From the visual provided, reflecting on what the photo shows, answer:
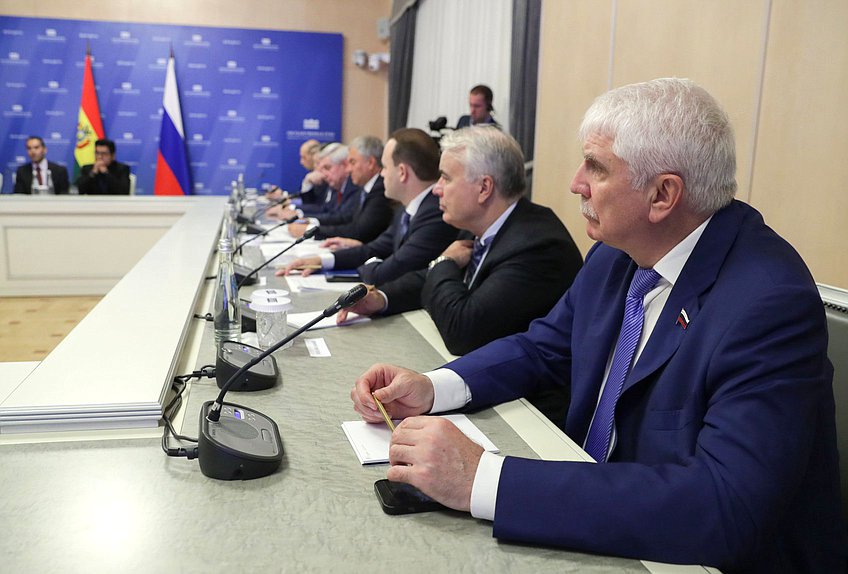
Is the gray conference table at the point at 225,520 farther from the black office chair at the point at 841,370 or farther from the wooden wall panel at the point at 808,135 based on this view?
the wooden wall panel at the point at 808,135

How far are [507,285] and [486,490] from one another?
42.0 inches

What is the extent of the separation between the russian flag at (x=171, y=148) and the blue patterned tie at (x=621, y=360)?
26.1 feet

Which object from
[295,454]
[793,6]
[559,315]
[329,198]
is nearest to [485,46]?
[329,198]

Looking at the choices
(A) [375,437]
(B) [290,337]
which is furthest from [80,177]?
(A) [375,437]

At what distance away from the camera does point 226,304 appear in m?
1.76

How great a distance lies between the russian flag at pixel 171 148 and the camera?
27.3 feet

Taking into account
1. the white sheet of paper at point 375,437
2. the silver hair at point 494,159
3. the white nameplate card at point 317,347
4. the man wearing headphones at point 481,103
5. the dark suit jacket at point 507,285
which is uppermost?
the man wearing headphones at point 481,103

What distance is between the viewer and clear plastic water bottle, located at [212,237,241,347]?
175 centimetres

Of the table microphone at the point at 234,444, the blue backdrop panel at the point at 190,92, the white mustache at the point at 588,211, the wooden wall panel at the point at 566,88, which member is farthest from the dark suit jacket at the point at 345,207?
the table microphone at the point at 234,444

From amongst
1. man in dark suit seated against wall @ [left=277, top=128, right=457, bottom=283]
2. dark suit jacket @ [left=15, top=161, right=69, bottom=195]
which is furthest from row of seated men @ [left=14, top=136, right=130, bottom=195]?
man in dark suit seated against wall @ [left=277, top=128, right=457, bottom=283]

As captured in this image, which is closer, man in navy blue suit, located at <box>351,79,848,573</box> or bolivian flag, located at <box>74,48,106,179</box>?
man in navy blue suit, located at <box>351,79,848,573</box>

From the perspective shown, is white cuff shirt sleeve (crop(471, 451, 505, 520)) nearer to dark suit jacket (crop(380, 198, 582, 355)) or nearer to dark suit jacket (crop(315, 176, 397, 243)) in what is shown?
dark suit jacket (crop(380, 198, 582, 355))

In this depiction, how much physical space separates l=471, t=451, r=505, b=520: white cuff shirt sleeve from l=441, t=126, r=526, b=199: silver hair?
1.33 metres

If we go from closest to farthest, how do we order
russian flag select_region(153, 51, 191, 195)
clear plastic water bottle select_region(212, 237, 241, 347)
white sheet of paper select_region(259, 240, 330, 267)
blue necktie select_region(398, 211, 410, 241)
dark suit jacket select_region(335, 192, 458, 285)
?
1. clear plastic water bottle select_region(212, 237, 241, 347)
2. dark suit jacket select_region(335, 192, 458, 285)
3. white sheet of paper select_region(259, 240, 330, 267)
4. blue necktie select_region(398, 211, 410, 241)
5. russian flag select_region(153, 51, 191, 195)
